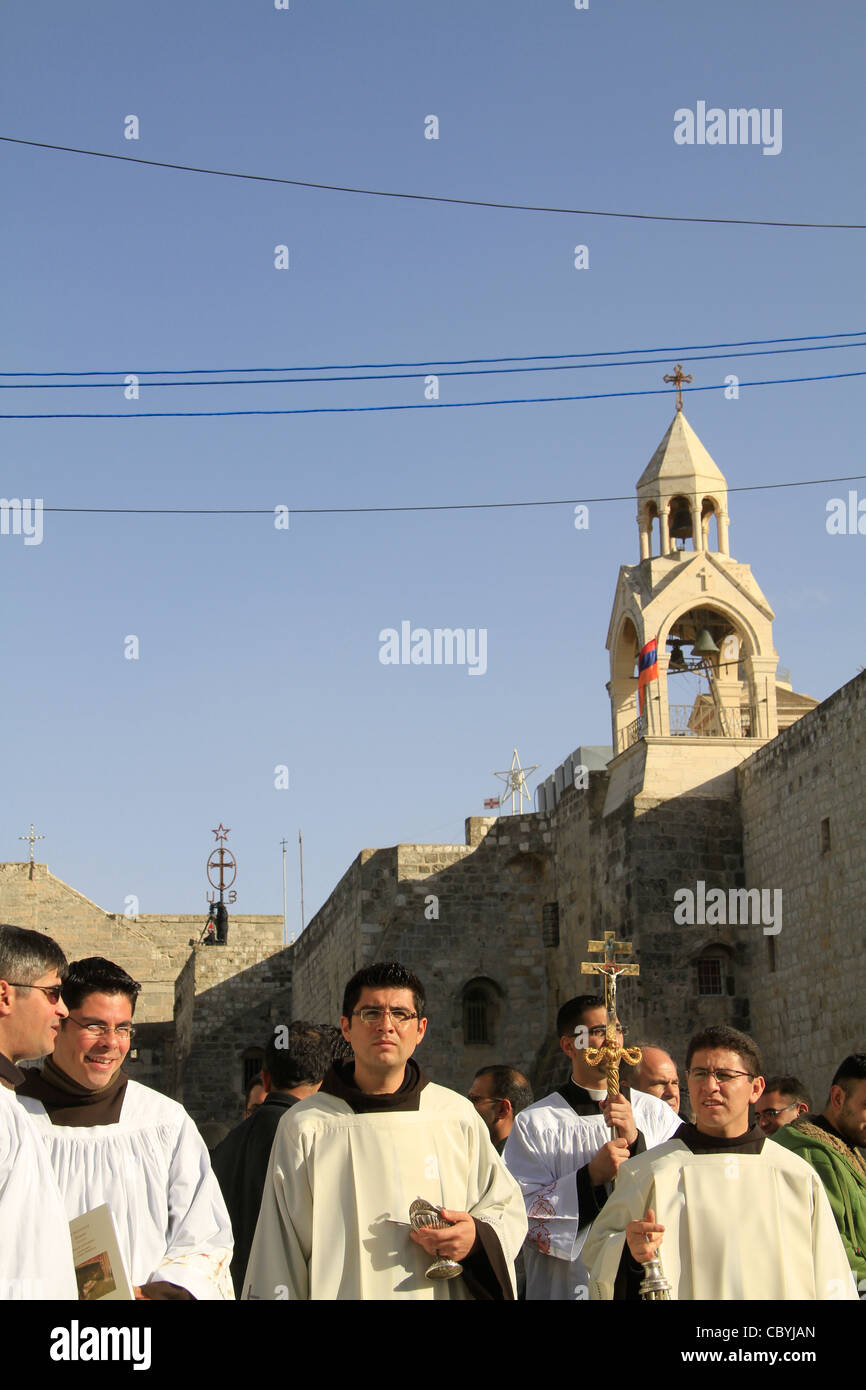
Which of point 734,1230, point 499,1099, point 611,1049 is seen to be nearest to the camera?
point 734,1230

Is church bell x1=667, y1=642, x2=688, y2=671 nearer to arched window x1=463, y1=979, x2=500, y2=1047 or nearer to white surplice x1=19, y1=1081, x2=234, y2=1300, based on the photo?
arched window x1=463, y1=979, x2=500, y2=1047

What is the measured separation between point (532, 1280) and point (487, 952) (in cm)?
1746

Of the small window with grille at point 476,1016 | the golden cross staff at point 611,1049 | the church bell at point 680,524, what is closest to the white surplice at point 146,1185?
the golden cross staff at point 611,1049

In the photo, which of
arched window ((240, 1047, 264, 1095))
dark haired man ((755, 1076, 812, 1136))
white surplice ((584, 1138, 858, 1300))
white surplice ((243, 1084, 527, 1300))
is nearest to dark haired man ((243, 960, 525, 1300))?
white surplice ((243, 1084, 527, 1300))

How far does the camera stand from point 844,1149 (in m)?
6.23

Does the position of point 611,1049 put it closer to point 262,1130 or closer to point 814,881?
point 262,1130

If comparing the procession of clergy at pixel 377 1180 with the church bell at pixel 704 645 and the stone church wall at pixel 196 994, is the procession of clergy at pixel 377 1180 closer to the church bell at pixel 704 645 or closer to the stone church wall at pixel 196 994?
the church bell at pixel 704 645

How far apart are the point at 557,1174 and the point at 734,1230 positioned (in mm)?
1977

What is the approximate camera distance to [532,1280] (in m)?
6.88

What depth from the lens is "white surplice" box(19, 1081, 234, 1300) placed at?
512 centimetres

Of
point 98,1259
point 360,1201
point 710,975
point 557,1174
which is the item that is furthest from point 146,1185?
point 710,975
